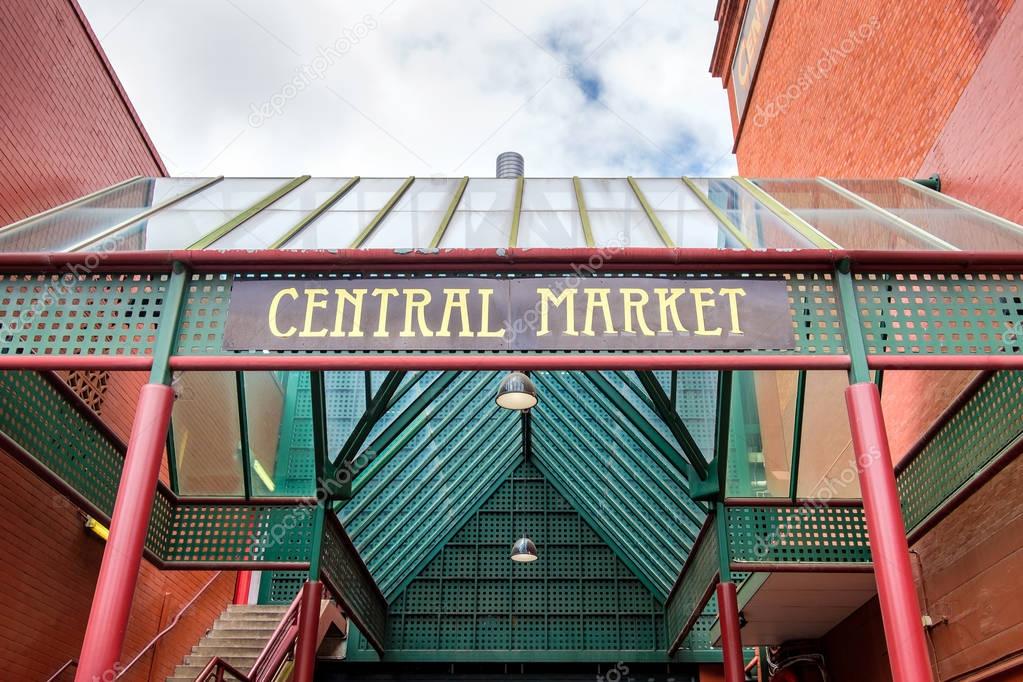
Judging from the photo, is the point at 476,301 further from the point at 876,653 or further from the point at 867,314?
the point at 876,653

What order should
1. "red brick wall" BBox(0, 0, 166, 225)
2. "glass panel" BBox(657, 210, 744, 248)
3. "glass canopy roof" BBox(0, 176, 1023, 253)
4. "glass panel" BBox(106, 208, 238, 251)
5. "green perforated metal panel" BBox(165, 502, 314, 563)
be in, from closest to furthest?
"glass panel" BBox(106, 208, 238, 251), "glass canopy roof" BBox(0, 176, 1023, 253), "glass panel" BBox(657, 210, 744, 248), "red brick wall" BBox(0, 0, 166, 225), "green perforated metal panel" BBox(165, 502, 314, 563)

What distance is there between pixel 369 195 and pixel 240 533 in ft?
14.2

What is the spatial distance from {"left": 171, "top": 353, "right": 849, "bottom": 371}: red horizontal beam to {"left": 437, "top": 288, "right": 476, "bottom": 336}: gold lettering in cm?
19

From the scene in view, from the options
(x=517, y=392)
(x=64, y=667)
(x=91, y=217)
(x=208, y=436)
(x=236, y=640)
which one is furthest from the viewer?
(x=236, y=640)

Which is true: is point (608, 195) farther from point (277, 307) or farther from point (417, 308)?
point (277, 307)

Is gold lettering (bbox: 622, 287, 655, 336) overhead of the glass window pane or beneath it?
beneath

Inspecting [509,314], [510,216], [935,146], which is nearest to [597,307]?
[509,314]

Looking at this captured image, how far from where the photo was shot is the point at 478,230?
7.32 meters

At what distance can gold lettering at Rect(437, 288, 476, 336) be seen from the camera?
5.96m

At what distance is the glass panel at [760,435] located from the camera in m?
10.1

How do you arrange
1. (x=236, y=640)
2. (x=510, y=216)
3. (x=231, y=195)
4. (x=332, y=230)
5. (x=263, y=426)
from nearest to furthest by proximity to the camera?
1. (x=332, y=230)
2. (x=510, y=216)
3. (x=231, y=195)
4. (x=263, y=426)
5. (x=236, y=640)

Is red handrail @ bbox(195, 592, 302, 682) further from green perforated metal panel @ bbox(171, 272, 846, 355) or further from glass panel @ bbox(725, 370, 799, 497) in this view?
glass panel @ bbox(725, 370, 799, 497)

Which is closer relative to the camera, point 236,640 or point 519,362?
point 519,362

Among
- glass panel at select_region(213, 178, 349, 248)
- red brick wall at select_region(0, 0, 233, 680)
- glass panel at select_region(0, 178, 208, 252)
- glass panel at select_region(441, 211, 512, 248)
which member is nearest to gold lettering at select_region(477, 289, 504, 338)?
glass panel at select_region(441, 211, 512, 248)
